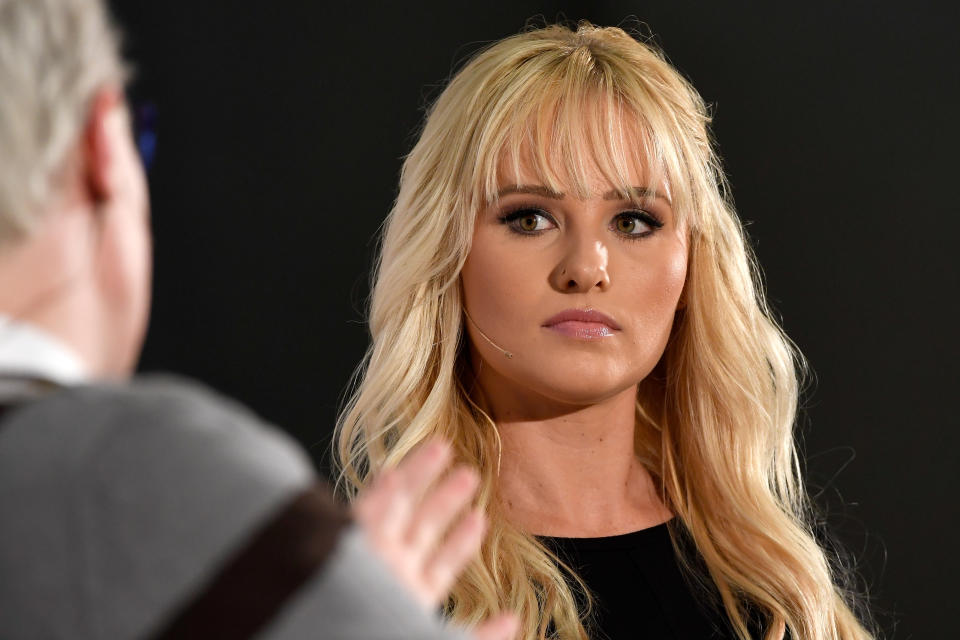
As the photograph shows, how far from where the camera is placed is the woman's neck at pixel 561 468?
247 cm

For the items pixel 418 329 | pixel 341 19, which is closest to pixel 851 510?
pixel 418 329

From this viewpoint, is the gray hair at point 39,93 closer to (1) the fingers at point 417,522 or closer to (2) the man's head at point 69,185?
(2) the man's head at point 69,185

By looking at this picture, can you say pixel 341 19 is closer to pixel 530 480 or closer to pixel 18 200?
pixel 530 480

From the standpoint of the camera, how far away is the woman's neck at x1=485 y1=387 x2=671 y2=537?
2.47m

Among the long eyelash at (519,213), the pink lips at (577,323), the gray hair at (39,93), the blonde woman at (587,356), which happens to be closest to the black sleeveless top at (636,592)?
the blonde woman at (587,356)

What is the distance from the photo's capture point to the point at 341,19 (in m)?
3.43

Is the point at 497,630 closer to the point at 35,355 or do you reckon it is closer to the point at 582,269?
the point at 35,355

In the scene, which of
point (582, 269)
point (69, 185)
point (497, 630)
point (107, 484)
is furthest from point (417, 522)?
point (582, 269)

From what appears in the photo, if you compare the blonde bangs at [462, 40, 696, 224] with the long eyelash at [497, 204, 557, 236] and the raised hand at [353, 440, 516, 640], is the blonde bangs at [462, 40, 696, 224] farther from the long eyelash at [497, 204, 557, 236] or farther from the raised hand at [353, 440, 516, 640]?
the raised hand at [353, 440, 516, 640]

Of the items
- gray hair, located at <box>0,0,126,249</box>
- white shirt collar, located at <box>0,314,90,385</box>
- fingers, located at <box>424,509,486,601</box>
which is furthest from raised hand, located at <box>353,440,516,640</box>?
gray hair, located at <box>0,0,126,249</box>

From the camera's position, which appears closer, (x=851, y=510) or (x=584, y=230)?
(x=584, y=230)

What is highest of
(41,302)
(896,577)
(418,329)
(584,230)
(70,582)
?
(41,302)

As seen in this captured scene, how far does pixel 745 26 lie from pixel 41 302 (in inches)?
106

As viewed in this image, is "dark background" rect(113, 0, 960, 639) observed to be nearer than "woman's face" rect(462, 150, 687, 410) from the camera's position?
No
